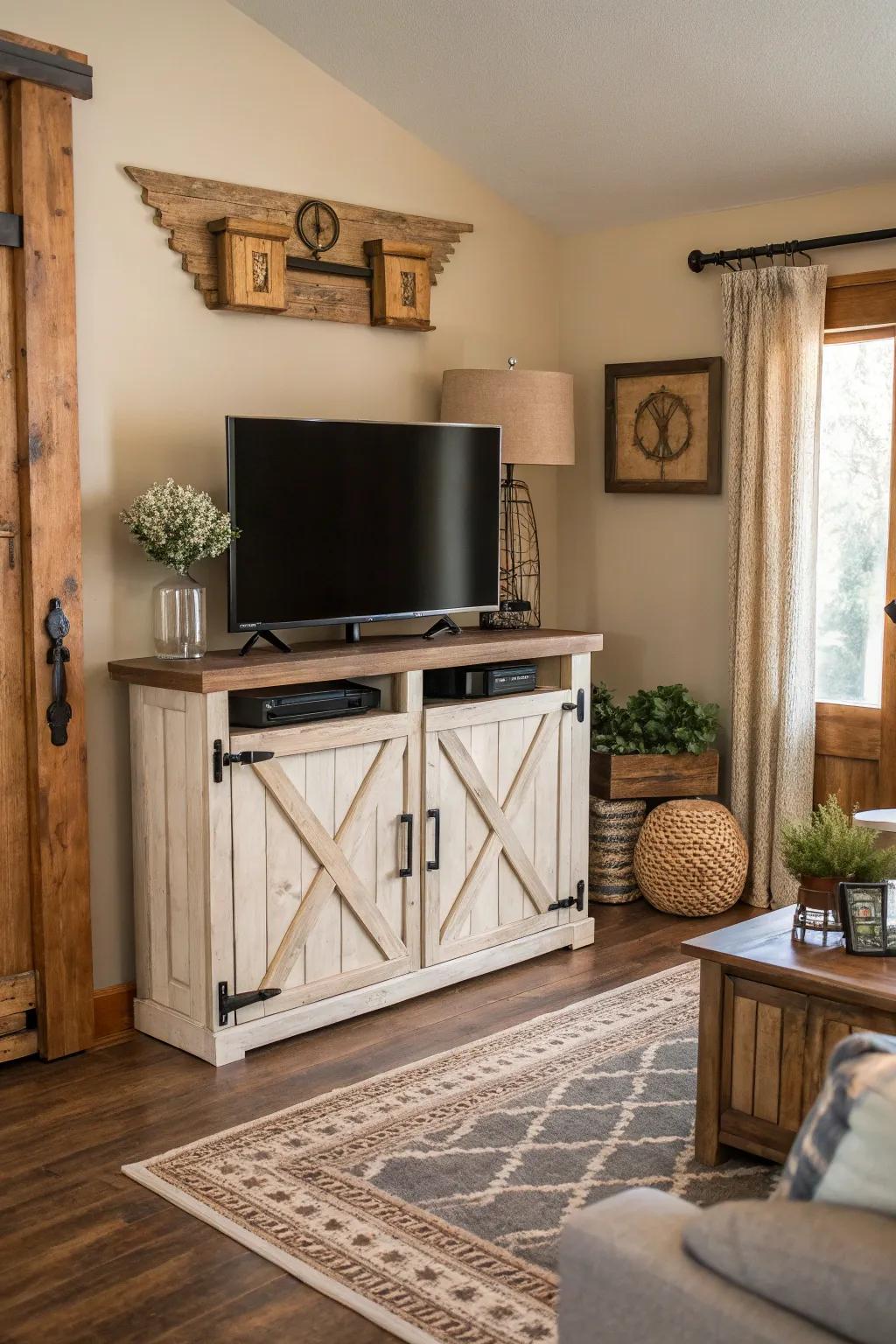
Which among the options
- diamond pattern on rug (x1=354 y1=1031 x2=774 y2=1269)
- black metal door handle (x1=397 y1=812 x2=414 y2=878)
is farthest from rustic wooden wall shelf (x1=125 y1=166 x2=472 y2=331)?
diamond pattern on rug (x1=354 y1=1031 x2=774 y2=1269)

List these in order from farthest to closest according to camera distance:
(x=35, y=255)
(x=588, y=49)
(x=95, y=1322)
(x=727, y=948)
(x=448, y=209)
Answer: (x=448, y=209)
(x=588, y=49)
(x=35, y=255)
(x=727, y=948)
(x=95, y=1322)

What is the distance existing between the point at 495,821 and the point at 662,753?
3.20 ft

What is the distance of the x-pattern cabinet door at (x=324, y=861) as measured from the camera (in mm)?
3414

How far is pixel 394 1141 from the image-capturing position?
2939mm

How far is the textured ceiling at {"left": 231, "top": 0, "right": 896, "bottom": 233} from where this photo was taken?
A: 12.1ft

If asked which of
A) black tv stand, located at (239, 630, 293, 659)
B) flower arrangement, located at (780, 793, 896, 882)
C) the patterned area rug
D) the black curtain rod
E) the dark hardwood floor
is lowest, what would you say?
the dark hardwood floor

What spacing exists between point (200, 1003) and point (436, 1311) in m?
1.30

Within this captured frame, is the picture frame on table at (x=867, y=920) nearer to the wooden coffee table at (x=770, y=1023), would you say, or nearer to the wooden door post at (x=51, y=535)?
the wooden coffee table at (x=770, y=1023)

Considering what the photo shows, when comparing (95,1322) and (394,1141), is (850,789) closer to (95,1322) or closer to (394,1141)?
(394,1141)

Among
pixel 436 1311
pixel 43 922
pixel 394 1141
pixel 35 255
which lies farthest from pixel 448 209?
pixel 436 1311

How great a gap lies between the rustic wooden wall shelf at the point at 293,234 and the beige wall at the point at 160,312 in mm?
45

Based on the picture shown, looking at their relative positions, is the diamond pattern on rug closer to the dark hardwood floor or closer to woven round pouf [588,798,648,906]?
the dark hardwood floor

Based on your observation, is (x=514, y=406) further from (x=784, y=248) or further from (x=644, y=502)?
(x=784, y=248)

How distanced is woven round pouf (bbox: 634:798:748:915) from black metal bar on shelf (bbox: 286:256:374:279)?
2.11 metres
